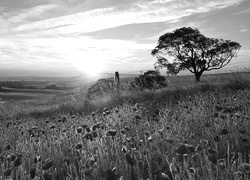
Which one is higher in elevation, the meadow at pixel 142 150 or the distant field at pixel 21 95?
the meadow at pixel 142 150

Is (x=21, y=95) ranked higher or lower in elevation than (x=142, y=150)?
lower

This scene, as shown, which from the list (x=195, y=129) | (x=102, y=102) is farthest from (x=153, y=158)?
(x=102, y=102)

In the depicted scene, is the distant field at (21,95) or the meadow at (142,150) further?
the distant field at (21,95)

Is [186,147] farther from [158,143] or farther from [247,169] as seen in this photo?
[158,143]

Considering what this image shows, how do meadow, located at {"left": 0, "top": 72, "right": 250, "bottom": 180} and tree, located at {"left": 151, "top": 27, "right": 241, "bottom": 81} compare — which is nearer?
meadow, located at {"left": 0, "top": 72, "right": 250, "bottom": 180}

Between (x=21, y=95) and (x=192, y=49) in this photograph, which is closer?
(x=192, y=49)

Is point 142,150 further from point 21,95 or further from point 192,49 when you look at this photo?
point 21,95

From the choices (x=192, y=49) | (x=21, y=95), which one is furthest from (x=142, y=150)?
(x=21, y=95)

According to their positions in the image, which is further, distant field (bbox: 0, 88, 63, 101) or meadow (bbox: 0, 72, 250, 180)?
distant field (bbox: 0, 88, 63, 101)

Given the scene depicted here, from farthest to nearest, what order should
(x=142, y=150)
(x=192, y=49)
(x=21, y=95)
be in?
(x=21, y=95) < (x=192, y=49) < (x=142, y=150)

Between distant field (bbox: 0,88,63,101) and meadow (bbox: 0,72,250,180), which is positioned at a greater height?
meadow (bbox: 0,72,250,180)

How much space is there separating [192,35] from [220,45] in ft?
13.2

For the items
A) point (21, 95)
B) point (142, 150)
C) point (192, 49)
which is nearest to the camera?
point (142, 150)

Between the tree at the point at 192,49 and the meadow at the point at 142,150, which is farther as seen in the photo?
the tree at the point at 192,49
